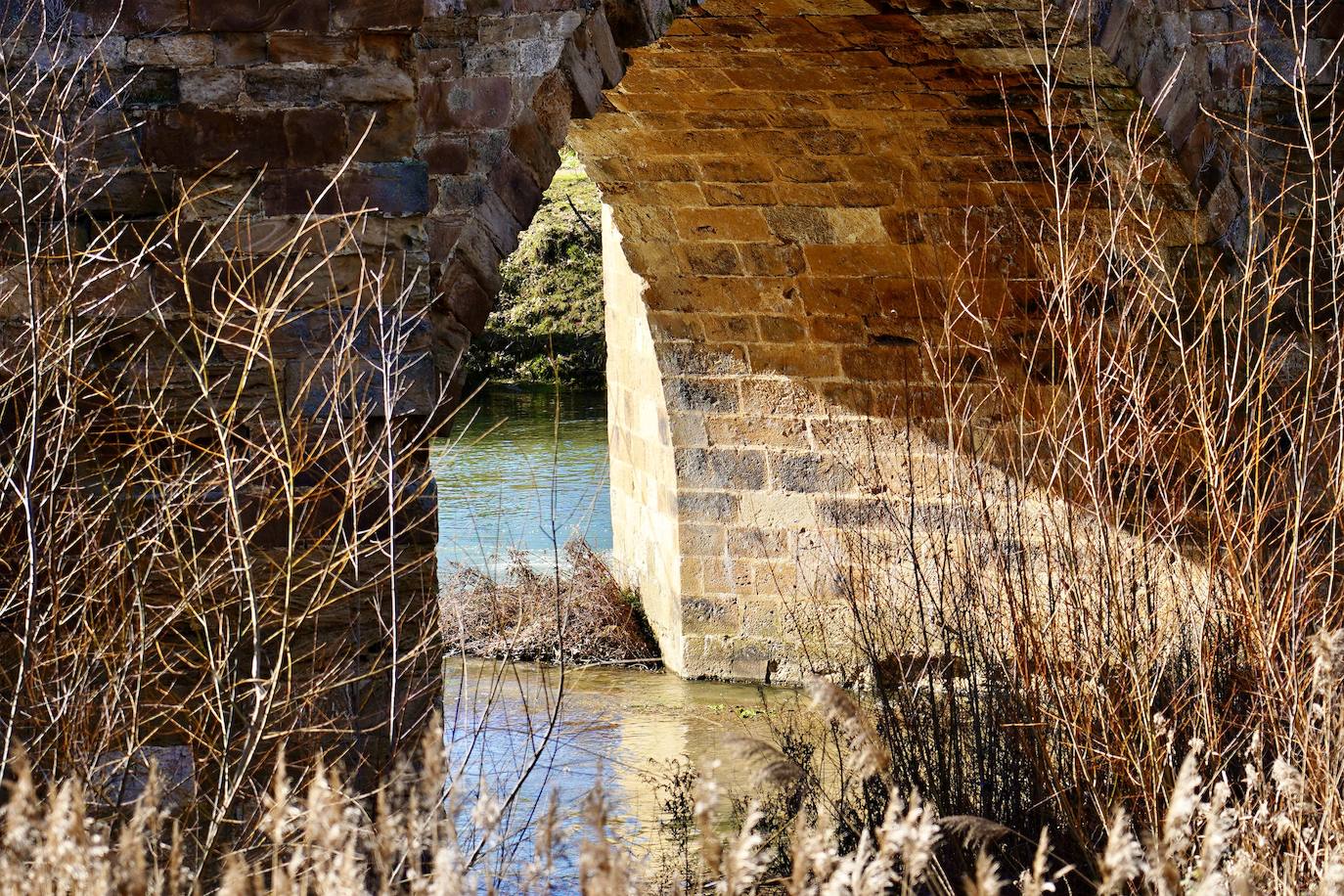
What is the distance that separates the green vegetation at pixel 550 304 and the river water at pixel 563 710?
12.7 feet

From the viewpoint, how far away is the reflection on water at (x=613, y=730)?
573cm

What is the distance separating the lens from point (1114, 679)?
3.57 metres

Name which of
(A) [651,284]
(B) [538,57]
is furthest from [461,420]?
(B) [538,57]

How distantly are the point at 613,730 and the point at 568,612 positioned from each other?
1267 millimetres

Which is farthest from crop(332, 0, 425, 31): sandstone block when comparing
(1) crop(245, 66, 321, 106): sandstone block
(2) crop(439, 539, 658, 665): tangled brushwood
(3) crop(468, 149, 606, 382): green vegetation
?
(3) crop(468, 149, 606, 382): green vegetation

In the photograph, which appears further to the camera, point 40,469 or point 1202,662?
point 1202,662

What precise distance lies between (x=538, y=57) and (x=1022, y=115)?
8.16 ft

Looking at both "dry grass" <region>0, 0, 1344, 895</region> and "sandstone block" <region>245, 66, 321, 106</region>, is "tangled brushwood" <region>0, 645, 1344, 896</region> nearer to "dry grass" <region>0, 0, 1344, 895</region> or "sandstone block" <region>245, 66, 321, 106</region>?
"dry grass" <region>0, 0, 1344, 895</region>

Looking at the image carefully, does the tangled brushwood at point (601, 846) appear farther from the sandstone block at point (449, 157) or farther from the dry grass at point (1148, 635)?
the sandstone block at point (449, 157)

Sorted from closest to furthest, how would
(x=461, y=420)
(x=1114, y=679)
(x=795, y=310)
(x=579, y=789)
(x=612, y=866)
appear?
1. (x=612, y=866)
2. (x=1114, y=679)
3. (x=579, y=789)
4. (x=795, y=310)
5. (x=461, y=420)

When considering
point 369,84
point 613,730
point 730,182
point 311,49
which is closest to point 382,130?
point 369,84

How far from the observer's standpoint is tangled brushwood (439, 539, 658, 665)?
791 centimetres

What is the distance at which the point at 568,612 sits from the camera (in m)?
8.15

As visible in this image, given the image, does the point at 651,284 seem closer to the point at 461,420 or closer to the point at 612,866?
the point at 612,866
